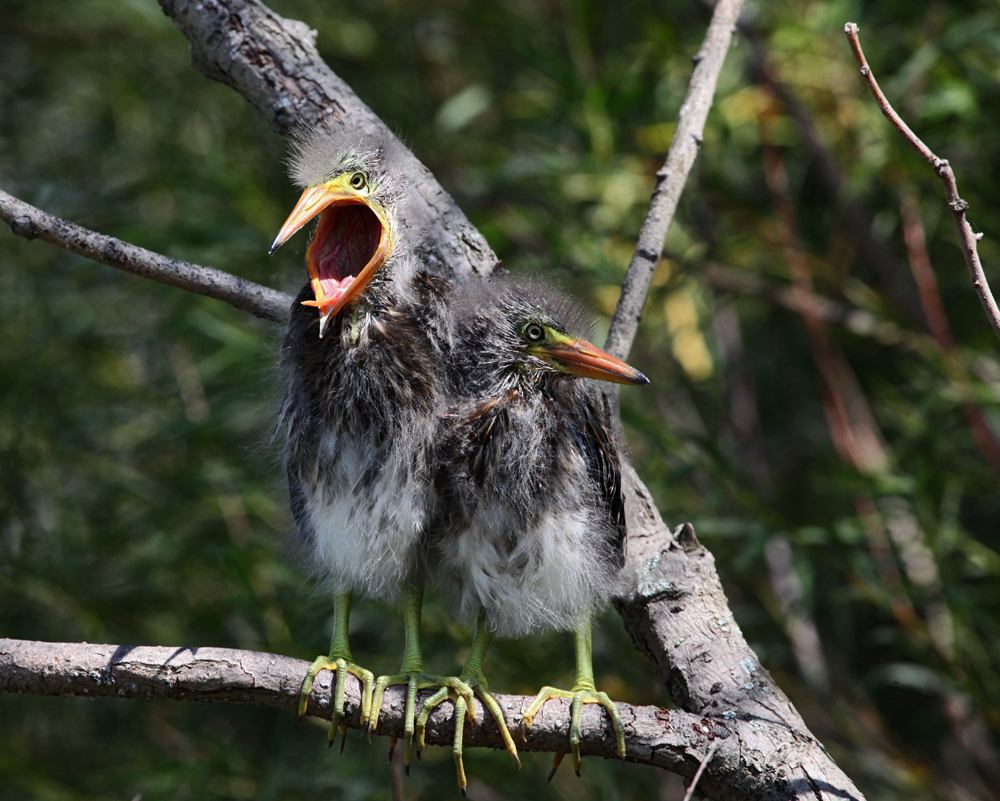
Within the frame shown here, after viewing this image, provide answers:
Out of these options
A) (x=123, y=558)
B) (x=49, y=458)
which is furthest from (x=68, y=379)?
(x=123, y=558)

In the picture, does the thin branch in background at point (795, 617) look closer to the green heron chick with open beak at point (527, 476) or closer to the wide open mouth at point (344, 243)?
the green heron chick with open beak at point (527, 476)

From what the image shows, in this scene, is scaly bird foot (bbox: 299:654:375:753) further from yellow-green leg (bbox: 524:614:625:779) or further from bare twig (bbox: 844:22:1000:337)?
bare twig (bbox: 844:22:1000:337)

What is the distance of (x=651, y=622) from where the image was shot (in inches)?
71.1

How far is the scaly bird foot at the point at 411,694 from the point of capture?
166 cm

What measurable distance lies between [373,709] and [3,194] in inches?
43.4

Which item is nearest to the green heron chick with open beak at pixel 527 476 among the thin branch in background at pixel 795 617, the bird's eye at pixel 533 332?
the bird's eye at pixel 533 332

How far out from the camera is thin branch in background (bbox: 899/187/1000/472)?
2652mm

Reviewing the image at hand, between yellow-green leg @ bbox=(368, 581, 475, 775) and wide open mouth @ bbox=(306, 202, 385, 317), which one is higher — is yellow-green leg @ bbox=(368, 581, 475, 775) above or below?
below

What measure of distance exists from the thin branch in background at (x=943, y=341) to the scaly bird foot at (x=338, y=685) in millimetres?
1803

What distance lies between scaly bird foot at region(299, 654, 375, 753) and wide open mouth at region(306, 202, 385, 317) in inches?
25.9

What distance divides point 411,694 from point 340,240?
2.86 ft

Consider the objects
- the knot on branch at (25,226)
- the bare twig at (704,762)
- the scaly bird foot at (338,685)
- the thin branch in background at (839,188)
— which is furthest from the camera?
the thin branch in background at (839,188)

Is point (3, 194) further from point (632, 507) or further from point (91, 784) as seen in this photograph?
point (91, 784)

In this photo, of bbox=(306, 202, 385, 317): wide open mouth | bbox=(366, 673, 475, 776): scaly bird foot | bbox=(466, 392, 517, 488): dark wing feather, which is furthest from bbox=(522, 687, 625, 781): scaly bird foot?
bbox=(306, 202, 385, 317): wide open mouth
